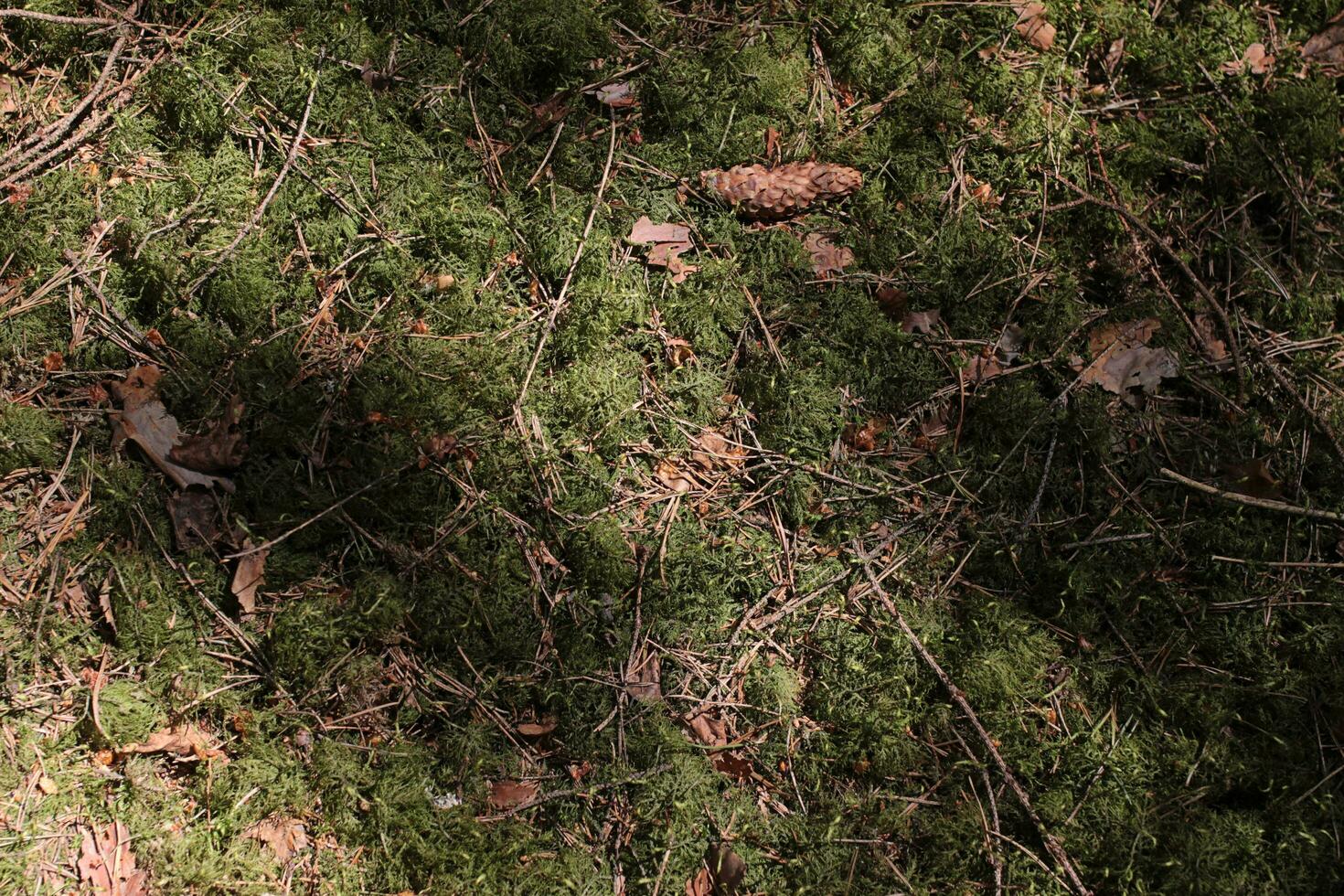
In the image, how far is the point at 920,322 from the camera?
11.5 feet

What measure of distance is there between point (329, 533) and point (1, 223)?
1.55m

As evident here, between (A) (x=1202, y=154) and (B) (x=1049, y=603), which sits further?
(A) (x=1202, y=154)

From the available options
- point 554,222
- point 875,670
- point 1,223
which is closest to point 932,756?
point 875,670

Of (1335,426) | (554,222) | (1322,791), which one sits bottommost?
(1322,791)

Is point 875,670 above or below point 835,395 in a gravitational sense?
below

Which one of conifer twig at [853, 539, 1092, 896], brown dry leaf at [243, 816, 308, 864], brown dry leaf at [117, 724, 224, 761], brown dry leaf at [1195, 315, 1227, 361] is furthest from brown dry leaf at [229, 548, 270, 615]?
brown dry leaf at [1195, 315, 1227, 361]

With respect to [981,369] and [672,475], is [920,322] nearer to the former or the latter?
[981,369]

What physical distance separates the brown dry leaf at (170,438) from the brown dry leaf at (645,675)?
1.48 m

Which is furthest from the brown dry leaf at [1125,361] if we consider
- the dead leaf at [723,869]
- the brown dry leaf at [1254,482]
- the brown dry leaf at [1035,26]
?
the dead leaf at [723,869]

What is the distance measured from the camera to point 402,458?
121 inches

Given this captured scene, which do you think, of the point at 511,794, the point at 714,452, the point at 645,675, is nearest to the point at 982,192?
the point at 714,452

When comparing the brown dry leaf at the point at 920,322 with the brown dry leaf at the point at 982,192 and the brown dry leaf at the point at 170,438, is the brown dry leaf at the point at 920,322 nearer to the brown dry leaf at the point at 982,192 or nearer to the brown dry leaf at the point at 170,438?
the brown dry leaf at the point at 982,192

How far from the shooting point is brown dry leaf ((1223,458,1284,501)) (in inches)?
136

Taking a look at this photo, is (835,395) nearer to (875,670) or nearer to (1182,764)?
(875,670)
